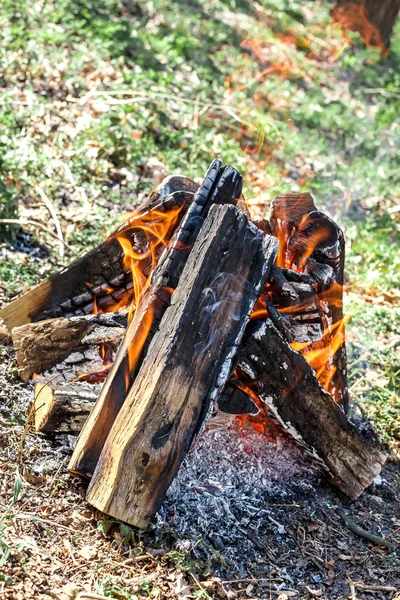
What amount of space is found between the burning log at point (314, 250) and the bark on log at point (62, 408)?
1.23 m

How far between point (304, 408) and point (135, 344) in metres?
0.99

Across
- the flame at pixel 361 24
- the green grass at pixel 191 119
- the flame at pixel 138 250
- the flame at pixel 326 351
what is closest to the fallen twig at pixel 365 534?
the flame at pixel 326 351

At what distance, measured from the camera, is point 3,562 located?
2543 millimetres

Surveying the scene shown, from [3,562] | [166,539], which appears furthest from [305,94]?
[3,562]

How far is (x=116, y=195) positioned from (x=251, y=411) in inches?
124

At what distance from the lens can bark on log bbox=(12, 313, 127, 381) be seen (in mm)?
3711

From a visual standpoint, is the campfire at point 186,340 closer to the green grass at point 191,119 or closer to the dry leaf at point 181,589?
the dry leaf at point 181,589

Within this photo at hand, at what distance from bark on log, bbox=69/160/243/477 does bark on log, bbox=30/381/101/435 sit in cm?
25

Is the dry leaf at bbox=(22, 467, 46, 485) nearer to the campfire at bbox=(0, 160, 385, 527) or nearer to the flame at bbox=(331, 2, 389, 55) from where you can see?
the campfire at bbox=(0, 160, 385, 527)

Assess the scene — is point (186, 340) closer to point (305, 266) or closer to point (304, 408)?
point (304, 408)

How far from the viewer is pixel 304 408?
3545mm

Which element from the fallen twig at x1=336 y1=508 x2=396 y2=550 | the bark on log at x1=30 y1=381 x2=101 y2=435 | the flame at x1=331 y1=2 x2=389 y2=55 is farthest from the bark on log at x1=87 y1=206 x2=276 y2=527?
the flame at x1=331 y1=2 x2=389 y2=55

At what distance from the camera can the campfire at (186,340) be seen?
3.05m

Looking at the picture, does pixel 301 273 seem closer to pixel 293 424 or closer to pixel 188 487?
pixel 293 424
